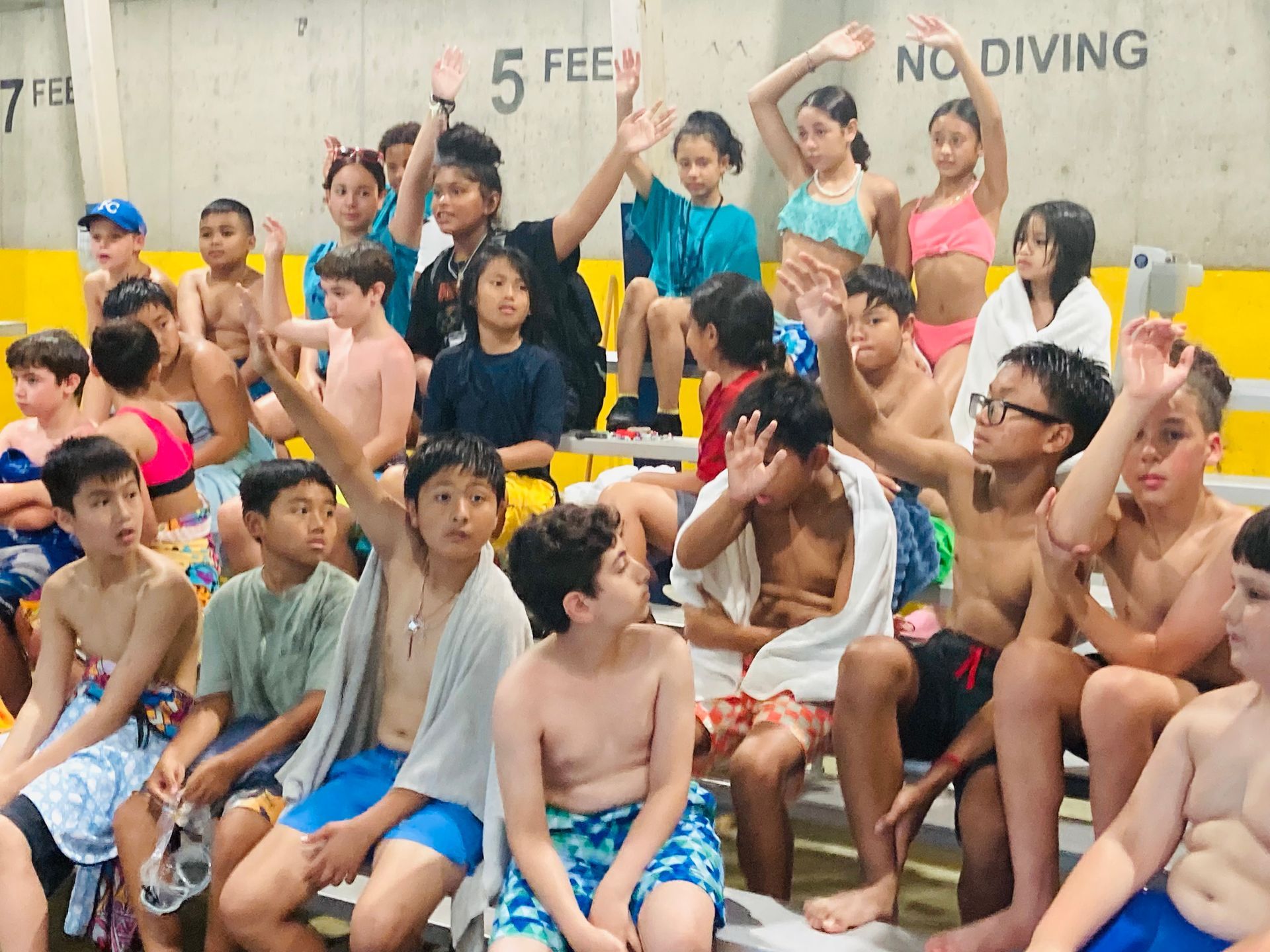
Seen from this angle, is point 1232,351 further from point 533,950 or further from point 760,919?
point 533,950

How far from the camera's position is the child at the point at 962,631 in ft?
9.39

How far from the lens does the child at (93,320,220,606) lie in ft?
13.8

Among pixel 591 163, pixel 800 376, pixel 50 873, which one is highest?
pixel 591 163

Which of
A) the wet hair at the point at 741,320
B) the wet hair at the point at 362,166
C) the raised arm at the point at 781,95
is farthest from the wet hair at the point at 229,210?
the wet hair at the point at 741,320

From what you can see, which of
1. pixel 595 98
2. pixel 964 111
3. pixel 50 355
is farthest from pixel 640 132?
pixel 595 98

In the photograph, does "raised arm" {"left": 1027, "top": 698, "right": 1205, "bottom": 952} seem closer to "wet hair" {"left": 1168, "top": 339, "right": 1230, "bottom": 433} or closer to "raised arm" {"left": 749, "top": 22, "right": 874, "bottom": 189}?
"wet hair" {"left": 1168, "top": 339, "right": 1230, "bottom": 433}

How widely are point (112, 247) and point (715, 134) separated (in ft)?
8.53

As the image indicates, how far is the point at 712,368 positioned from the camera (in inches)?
159

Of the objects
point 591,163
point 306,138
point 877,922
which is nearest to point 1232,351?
point 591,163

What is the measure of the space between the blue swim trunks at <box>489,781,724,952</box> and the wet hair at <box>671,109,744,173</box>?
10.5ft

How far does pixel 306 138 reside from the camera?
8.43 m

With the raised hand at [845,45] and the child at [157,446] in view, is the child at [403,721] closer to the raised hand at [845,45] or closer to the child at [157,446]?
the child at [157,446]

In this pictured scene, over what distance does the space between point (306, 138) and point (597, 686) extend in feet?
20.8

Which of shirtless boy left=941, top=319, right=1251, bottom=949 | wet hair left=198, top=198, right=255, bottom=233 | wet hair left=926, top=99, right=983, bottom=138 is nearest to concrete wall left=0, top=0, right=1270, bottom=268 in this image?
wet hair left=926, top=99, right=983, bottom=138
